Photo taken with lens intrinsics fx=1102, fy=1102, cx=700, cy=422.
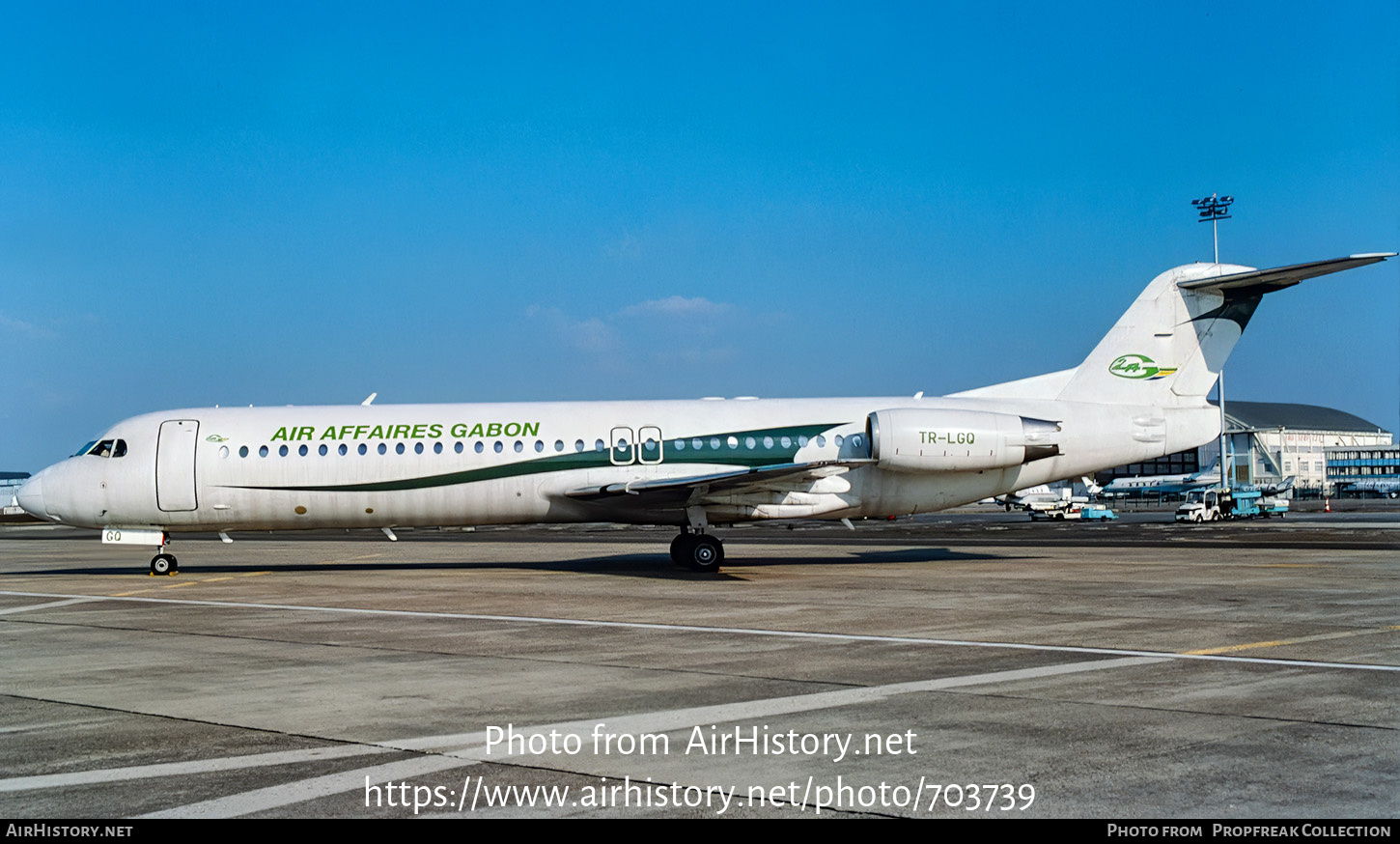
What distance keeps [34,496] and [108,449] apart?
1.84m

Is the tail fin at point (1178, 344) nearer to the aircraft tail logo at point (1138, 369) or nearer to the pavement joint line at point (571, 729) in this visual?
the aircraft tail logo at point (1138, 369)

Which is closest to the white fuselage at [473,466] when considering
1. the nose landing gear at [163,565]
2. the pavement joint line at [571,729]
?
the nose landing gear at [163,565]

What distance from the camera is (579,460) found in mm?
22469

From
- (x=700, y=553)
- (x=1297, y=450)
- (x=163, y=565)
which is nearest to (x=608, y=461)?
(x=700, y=553)

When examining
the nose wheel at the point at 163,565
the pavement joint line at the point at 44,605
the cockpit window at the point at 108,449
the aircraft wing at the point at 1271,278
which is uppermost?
the aircraft wing at the point at 1271,278

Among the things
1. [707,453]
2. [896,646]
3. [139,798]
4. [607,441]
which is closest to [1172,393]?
[707,453]

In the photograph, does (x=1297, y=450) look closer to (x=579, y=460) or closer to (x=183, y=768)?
(x=579, y=460)

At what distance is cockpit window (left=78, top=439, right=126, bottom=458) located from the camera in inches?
897

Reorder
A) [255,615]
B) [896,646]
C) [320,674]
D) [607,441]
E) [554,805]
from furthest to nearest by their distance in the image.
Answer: [607,441] < [255,615] < [896,646] < [320,674] < [554,805]

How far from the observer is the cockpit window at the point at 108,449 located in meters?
22.8

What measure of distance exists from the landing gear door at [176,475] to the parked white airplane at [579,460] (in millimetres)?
35

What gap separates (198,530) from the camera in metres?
23.0
